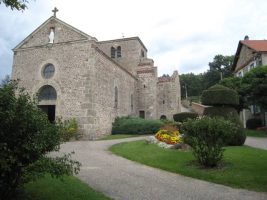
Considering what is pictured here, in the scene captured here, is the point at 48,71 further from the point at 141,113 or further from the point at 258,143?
the point at 258,143

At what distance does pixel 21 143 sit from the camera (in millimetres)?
4754

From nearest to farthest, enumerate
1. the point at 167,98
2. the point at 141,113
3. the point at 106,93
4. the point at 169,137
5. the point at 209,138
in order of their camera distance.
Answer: the point at 209,138, the point at 169,137, the point at 106,93, the point at 141,113, the point at 167,98

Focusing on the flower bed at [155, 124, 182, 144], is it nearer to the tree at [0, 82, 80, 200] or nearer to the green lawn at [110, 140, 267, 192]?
the green lawn at [110, 140, 267, 192]

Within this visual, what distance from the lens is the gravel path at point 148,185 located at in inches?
242

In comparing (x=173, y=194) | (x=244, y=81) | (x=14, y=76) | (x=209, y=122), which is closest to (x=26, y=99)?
(x=173, y=194)

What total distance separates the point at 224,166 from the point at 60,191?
5851 millimetres

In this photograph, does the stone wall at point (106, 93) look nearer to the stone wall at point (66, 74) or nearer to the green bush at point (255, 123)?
the stone wall at point (66, 74)

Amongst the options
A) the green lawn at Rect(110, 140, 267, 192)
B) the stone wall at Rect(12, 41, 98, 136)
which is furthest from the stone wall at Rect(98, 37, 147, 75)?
the green lawn at Rect(110, 140, 267, 192)

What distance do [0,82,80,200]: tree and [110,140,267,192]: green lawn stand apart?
473cm

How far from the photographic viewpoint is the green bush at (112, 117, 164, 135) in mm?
23688

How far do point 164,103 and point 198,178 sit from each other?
29.5m

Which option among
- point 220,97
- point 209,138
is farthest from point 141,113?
point 209,138

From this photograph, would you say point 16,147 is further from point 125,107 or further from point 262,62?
point 262,62

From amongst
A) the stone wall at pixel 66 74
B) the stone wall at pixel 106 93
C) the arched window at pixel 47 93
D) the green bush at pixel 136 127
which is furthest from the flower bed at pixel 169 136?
the arched window at pixel 47 93
